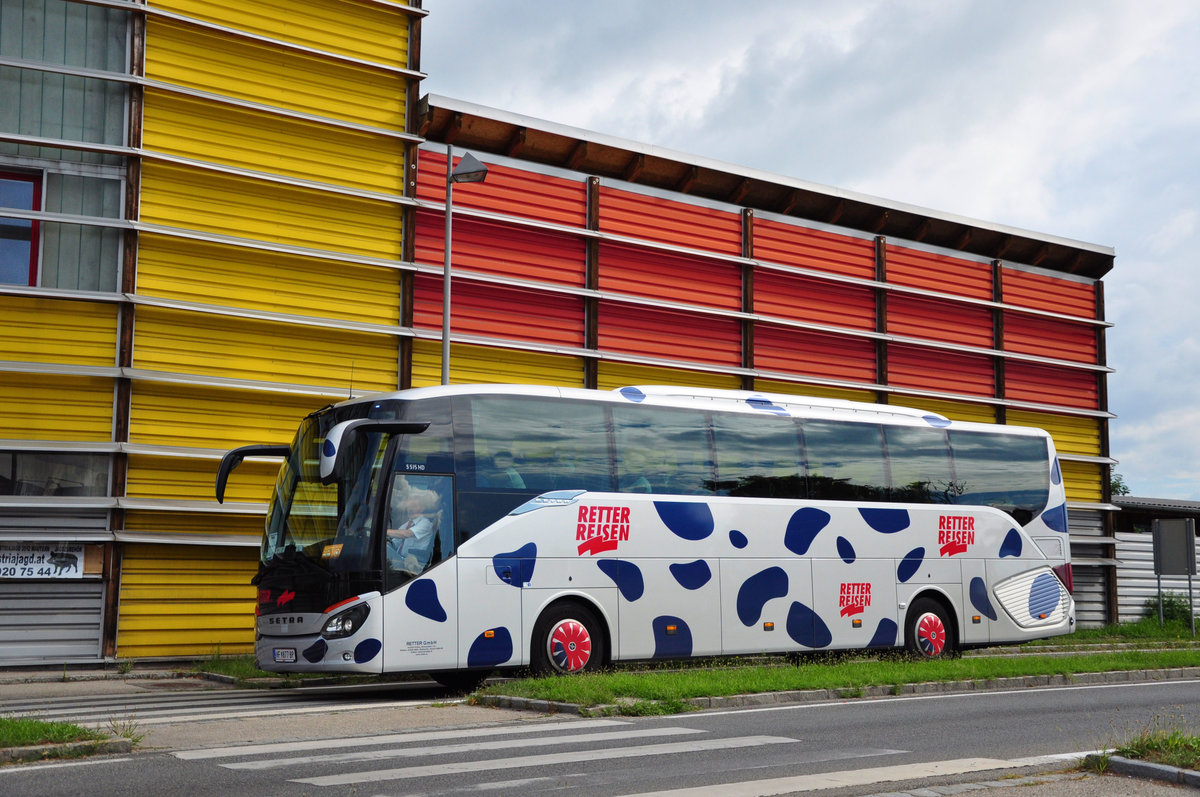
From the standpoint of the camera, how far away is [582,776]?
840 centimetres

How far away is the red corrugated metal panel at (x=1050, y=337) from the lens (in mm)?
31297

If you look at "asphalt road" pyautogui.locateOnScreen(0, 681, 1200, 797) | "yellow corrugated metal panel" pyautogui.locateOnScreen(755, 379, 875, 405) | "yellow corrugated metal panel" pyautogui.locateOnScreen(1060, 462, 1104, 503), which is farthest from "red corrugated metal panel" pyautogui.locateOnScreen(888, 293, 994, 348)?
"asphalt road" pyautogui.locateOnScreen(0, 681, 1200, 797)

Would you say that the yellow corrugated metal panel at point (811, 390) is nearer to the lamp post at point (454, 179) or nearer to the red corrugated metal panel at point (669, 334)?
the red corrugated metal panel at point (669, 334)

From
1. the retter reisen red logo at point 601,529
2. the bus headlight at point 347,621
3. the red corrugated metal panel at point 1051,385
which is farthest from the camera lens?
the red corrugated metal panel at point 1051,385

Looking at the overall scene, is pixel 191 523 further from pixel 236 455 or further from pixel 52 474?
pixel 236 455

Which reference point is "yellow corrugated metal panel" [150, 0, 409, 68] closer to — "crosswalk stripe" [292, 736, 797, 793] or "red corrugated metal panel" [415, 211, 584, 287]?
"red corrugated metal panel" [415, 211, 584, 287]

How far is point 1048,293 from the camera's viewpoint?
106 feet

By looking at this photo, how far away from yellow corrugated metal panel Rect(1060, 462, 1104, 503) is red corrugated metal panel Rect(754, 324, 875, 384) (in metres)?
6.53

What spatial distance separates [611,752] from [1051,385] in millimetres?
25159

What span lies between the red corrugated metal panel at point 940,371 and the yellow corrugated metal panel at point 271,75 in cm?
1278

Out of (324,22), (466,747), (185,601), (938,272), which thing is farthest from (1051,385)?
(466,747)

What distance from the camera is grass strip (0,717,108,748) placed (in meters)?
9.08

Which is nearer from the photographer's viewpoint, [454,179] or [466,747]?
[466,747]

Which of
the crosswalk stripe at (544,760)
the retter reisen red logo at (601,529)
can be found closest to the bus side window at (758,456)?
the retter reisen red logo at (601,529)
